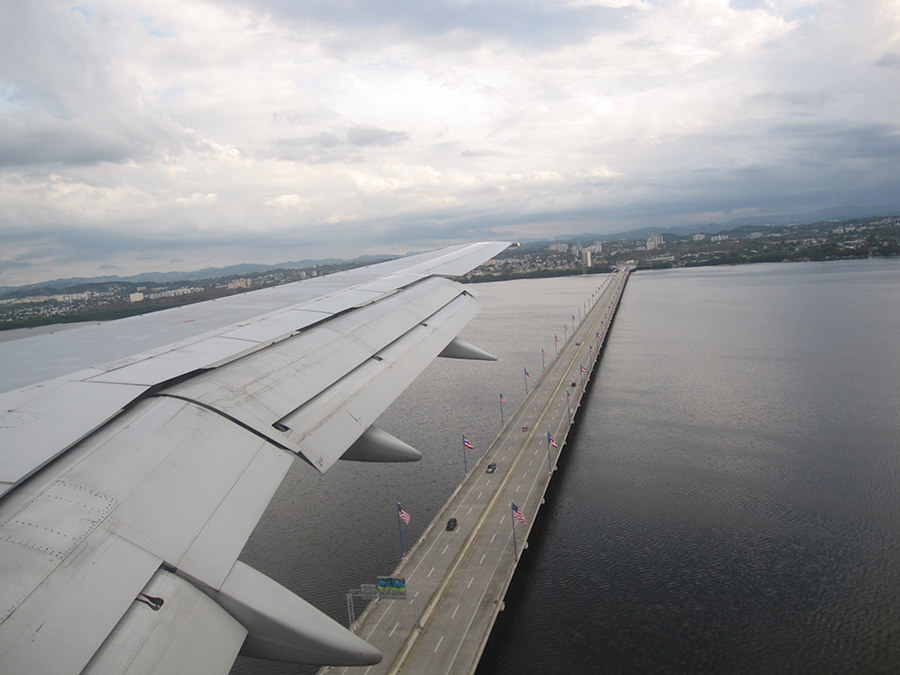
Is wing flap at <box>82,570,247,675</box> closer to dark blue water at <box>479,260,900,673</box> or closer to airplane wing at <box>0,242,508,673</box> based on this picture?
airplane wing at <box>0,242,508,673</box>

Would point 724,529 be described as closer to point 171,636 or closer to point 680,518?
point 680,518

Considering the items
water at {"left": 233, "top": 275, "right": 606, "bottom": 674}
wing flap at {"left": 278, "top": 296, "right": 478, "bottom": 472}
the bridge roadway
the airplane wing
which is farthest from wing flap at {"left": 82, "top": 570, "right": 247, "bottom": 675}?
water at {"left": 233, "top": 275, "right": 606, "bottom": 674}

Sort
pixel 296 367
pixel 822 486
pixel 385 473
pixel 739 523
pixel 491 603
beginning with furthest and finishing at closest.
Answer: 1. pixel 385 473
2. pixel 822 486
3. pixel 739 523
4. pixel 491 603
5. pixel 296 367

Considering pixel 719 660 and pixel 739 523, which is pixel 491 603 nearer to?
pixel 719 660

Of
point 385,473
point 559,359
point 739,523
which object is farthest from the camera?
point 559,359

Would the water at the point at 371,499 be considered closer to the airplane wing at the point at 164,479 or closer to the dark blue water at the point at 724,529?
the dark blue water at the point at 724,529

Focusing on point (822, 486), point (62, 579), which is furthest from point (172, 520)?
point (822, 486)

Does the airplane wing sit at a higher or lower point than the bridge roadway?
higher
